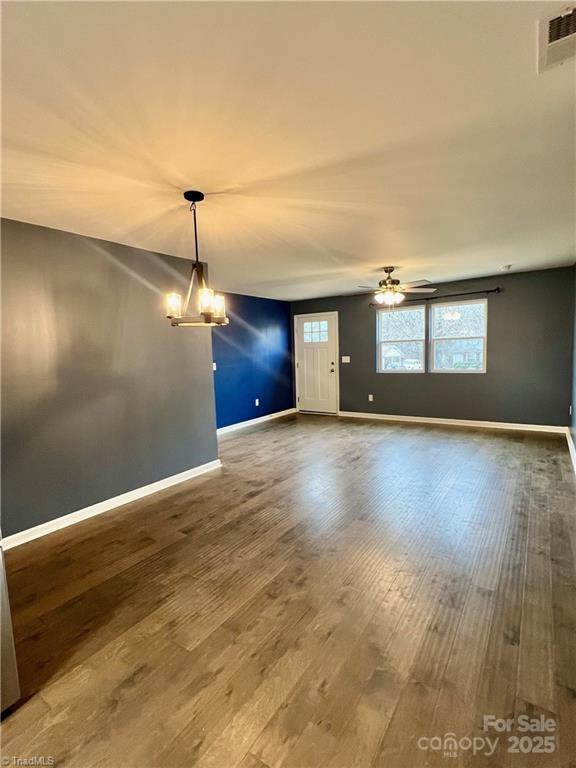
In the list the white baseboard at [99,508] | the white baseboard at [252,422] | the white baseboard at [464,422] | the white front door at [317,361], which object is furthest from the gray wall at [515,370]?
the white baseboard at [99,508]

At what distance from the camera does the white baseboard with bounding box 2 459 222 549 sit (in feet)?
9.19

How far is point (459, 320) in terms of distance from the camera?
6.09 m

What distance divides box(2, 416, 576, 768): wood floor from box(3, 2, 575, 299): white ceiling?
2400 mm

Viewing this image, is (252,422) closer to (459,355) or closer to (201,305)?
(459,355)

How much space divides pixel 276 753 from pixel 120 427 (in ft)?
9.08

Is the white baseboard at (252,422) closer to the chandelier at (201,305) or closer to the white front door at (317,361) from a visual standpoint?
the white front door at (317,361)

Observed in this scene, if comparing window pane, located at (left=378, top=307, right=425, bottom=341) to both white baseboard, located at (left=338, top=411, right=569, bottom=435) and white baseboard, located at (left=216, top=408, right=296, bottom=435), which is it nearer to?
white baseboard, located at (left=338, top=411, right=569, bottom=435)

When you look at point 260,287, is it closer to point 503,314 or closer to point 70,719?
point 503,314

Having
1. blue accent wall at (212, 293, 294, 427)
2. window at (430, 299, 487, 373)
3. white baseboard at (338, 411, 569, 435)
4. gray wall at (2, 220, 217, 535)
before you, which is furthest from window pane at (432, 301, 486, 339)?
gray wall at (2, 220, 217, 535)

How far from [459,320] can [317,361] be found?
2.77 meters

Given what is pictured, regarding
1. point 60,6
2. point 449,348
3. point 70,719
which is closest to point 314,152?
point 60,6

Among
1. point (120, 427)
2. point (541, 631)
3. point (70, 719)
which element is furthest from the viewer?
point (120, 427)

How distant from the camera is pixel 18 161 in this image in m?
1.92

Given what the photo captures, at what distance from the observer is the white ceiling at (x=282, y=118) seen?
1.17m
